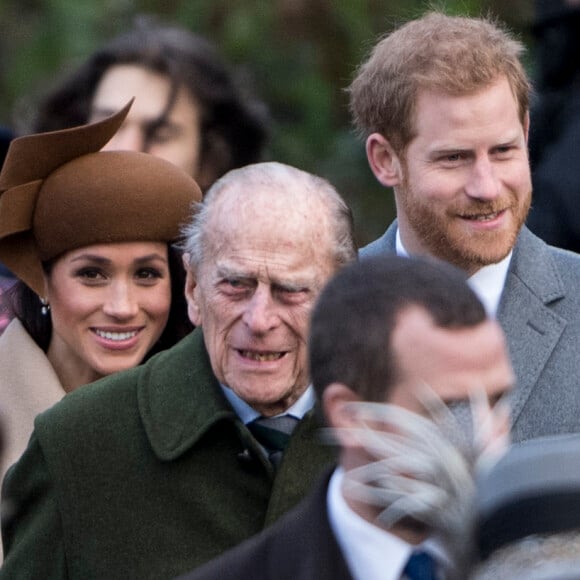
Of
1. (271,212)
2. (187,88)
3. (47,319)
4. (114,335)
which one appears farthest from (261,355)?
(187,88)

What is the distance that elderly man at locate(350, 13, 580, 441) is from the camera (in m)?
4.01

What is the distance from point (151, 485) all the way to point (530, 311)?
3.11 feet

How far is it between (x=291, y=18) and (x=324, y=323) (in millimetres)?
5900

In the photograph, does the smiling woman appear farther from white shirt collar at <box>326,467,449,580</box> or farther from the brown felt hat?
white shirt collar at <box>326,467,449,580</box>

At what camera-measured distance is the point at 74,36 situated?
804 cm

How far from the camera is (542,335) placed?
13.4ft

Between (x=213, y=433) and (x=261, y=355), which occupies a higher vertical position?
(x=261, y=355)

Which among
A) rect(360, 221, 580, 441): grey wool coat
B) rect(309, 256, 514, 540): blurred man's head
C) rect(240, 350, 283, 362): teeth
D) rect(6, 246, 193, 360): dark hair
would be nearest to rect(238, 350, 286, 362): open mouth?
rect(240, 350, 283, 362): teeth

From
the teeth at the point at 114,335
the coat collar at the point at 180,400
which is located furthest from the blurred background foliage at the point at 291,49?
the coat collar at the point at 180,400

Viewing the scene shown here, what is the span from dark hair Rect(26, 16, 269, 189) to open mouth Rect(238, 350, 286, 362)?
1.92 meters

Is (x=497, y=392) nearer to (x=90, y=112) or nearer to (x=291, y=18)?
(x=90, y=112)

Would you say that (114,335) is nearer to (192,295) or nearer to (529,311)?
(192,295)

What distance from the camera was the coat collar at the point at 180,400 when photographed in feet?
12.3

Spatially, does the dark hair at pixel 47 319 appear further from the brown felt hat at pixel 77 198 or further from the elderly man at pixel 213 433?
the elderly man at pixel 213 433
